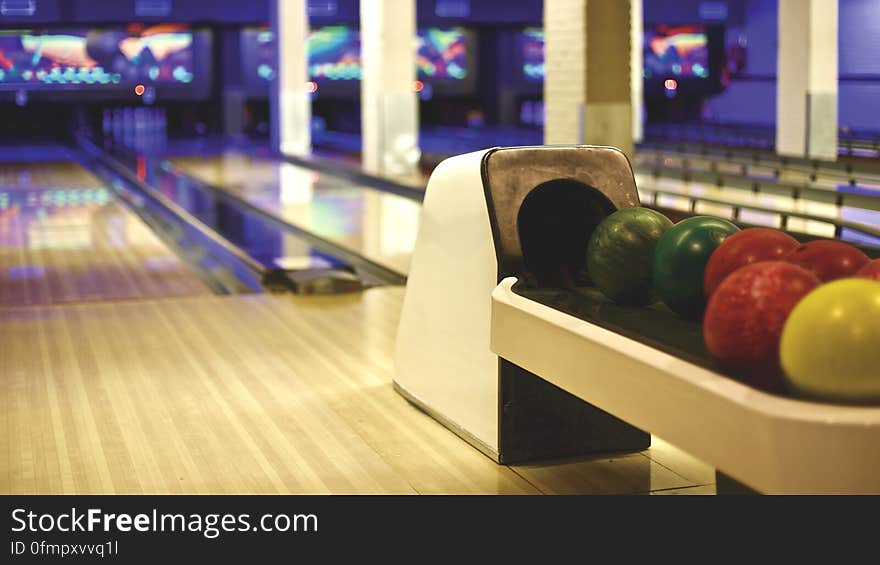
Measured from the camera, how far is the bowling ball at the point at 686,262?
9.37ft

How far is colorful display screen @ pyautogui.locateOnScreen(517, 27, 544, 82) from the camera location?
22.5 m

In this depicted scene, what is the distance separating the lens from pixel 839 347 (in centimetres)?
214

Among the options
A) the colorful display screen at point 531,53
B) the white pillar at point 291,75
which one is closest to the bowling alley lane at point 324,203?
the white pillar at point 291,75

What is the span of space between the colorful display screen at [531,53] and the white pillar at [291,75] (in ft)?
20.5

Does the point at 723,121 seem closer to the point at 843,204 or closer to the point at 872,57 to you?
the point at 872,57

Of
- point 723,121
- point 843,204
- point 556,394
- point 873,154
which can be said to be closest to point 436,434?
point 556,394

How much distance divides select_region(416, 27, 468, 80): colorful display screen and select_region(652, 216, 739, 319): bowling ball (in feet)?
63.9

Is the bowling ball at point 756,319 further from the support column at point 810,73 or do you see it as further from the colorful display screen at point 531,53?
the colorful display screen at point 531,53

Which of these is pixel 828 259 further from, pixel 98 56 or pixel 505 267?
pixel 98 56

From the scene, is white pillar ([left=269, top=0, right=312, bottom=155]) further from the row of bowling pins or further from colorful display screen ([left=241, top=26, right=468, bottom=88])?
colorful display screen ([left=241, top=26, right=468, bottom=88])

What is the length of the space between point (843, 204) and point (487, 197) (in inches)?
237

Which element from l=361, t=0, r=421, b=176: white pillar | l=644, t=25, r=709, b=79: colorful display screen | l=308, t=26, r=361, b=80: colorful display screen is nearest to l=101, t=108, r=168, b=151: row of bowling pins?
l=308, t=26, r=361, b=80: colorful display screen
